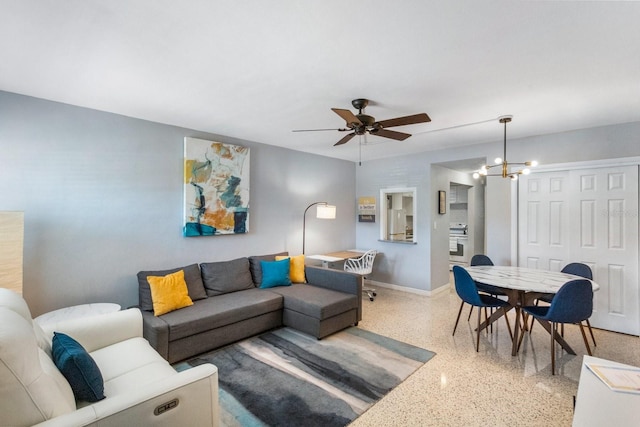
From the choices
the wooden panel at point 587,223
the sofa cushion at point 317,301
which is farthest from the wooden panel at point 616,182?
the sofa cushion at point 317,301

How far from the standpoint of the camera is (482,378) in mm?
2621

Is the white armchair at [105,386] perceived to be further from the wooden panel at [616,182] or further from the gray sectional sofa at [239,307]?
the wooden panel at [616,182]

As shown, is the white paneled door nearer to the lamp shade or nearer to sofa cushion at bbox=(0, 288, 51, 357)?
the lamp shade

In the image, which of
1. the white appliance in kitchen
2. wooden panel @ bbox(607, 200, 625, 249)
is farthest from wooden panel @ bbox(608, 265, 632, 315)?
the white appliance in kitchen

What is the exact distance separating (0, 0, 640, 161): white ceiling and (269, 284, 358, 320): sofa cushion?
6.85ft

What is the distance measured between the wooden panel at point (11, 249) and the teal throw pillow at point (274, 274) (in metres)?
2.38

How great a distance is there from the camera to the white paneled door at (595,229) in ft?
11.8

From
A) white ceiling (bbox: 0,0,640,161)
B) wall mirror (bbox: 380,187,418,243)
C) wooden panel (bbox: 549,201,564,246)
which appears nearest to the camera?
white ceiling (bbox: 0,0,640,161)

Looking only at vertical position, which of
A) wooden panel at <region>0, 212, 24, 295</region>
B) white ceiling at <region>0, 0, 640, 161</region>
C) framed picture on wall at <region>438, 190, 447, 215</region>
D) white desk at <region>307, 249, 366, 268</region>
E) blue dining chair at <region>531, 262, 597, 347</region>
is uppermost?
white ceiling at <region>0, 0, 640, 161</region>

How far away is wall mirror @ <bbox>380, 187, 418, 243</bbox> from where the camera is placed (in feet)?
19.3

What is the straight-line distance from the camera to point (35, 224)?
2.78m

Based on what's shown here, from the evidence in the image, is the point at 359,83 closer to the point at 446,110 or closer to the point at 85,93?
the point at 446,110

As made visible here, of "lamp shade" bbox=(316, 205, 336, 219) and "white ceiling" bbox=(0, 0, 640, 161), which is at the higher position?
"white ceiling" bbox=(0, 0, 640, 161)

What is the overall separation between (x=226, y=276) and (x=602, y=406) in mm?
3482
